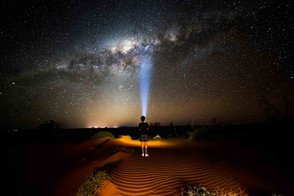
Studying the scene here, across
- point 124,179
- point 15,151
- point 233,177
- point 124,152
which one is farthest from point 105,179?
point 15,151

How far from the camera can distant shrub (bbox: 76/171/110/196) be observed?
881cm

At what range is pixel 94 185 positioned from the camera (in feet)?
30.4

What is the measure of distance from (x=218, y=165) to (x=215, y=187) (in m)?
3.11

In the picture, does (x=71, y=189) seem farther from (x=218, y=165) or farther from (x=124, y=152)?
(x=218, y=165)

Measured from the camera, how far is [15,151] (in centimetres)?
1934

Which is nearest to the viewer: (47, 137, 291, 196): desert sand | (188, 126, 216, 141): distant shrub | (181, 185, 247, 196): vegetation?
(181, 185, 247, 196): vegetation

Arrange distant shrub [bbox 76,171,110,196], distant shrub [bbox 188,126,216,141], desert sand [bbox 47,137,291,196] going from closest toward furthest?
distant shrub [bbox 76,171,110,196], desert sand [bbox 47,137,291,196], distant shrub [bbox 188,126,216,141]

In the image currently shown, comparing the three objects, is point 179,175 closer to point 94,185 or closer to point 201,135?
point 94,185

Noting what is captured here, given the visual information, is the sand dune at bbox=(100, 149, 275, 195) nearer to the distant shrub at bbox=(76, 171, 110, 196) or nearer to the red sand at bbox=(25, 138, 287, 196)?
the red sand at bbox=(25, 138, 287, 196)

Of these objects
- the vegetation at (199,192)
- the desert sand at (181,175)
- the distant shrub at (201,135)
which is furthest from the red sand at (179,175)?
the distant shrub at (201,135)

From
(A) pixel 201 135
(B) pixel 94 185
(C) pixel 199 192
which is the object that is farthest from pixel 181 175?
(A) pixel 201 135

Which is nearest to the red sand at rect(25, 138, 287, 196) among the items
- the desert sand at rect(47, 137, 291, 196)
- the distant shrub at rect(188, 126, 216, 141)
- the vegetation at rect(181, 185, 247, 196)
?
the desert sand at rect(47, 137, 291, 196)

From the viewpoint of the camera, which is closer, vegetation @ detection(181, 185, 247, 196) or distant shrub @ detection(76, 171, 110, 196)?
vegetation @ detection(181, 185, 247, 196)

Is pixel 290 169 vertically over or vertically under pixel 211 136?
under
